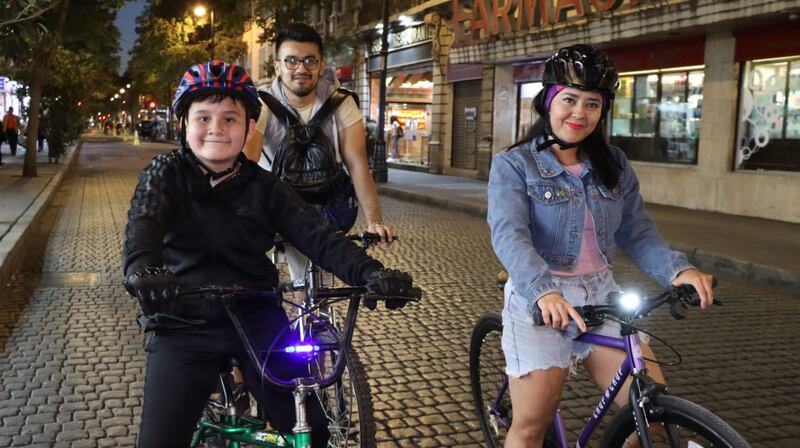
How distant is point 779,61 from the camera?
14438 mm

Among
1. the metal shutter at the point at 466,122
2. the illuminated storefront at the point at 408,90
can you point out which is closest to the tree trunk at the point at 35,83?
the illuminated storefront at the point at 408,90

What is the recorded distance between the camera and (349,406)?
2764 millimetres

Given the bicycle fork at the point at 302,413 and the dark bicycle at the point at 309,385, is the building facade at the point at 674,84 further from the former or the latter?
the bicycle fork at the point at 302,413

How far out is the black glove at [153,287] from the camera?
2211 mm

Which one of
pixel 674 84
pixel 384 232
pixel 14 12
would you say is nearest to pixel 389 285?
pixel 384 232

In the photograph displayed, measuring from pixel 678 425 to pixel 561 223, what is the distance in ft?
2.57

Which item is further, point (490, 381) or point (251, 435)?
point (490, 381)

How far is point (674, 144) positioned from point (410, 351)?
500 inches

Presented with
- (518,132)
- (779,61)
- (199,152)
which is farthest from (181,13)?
(199,152)

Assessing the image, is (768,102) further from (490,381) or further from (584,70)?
(584,70)

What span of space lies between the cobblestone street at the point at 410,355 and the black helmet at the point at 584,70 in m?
2.10

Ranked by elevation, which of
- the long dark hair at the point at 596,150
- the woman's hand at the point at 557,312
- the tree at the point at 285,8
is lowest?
the woman's hand at the point at 557,312

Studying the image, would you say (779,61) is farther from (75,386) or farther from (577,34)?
(75,386)

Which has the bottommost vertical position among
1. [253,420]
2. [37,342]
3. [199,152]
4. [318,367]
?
[37,342]
